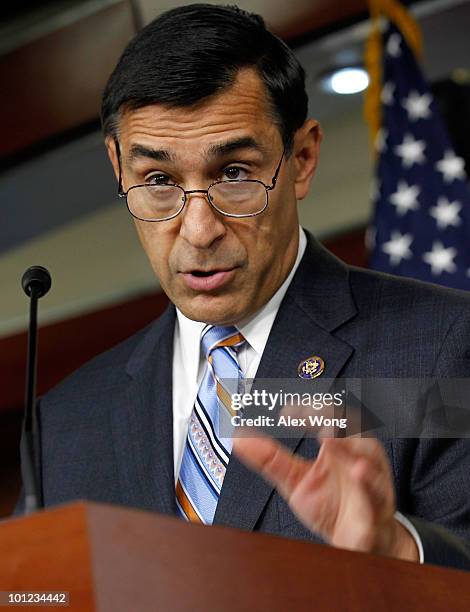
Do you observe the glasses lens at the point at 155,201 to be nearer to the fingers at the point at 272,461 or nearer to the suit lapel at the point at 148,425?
the suit lapel at the point at 148,425

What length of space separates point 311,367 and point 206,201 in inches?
12.9

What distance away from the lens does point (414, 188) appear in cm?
351

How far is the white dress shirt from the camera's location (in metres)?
1.86

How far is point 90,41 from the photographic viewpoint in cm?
411

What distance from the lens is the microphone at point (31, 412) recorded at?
4.53ft

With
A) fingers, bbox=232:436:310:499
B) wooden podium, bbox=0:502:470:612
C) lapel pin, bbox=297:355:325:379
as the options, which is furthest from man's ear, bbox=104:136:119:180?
wooden podium, bbox=0:502:470:612

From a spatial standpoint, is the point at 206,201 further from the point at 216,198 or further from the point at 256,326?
the point at 256,326

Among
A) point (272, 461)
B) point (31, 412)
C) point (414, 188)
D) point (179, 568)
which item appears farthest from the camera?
point (414, 188)

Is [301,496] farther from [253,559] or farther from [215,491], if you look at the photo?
[215,491]

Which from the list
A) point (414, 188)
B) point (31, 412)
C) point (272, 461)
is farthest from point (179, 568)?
point (414, 188)

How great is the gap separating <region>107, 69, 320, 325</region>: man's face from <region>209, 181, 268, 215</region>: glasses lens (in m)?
0.01

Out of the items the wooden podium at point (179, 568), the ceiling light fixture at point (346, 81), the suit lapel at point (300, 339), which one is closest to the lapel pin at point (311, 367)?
the suit lapel at point (300, 339)

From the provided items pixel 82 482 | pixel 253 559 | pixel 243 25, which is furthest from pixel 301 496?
pixel 243 25

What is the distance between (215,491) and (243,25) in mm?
815
